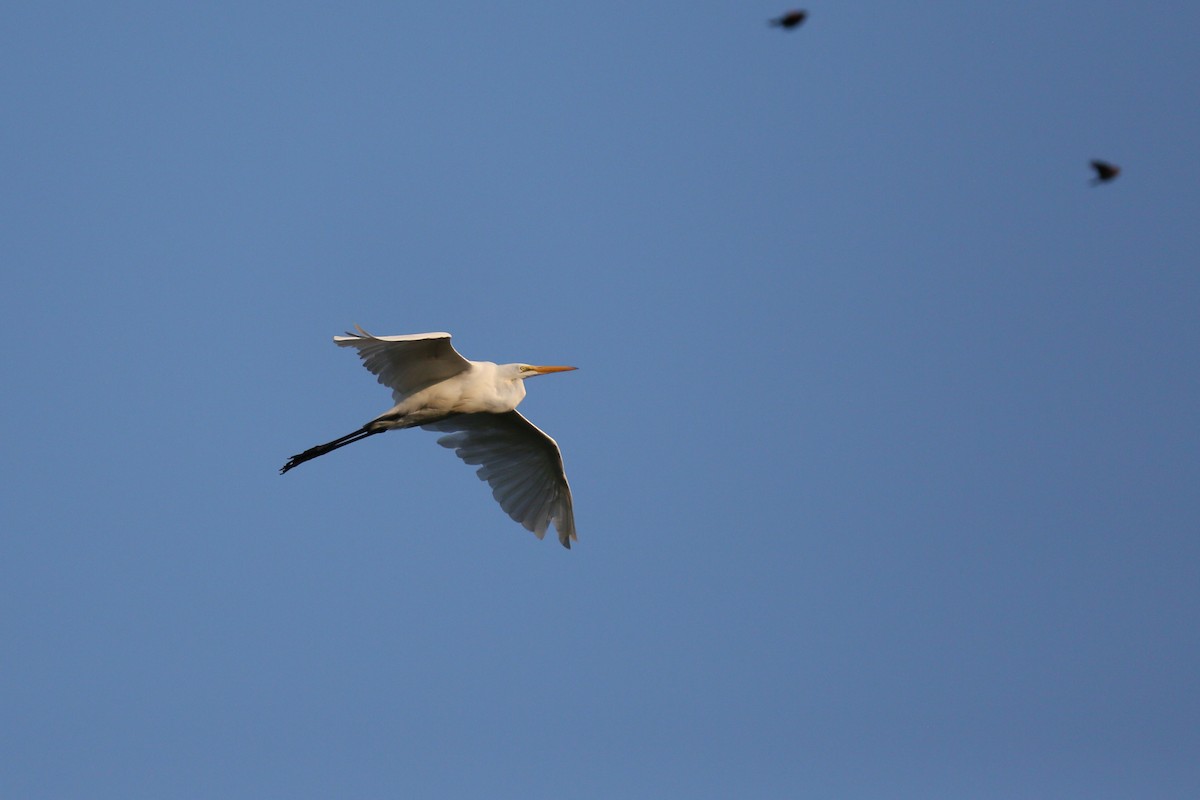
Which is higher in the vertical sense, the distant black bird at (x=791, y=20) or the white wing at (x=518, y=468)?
the distant black bird at (x=791, y=20)

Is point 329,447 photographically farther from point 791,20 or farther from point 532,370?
point 791,20

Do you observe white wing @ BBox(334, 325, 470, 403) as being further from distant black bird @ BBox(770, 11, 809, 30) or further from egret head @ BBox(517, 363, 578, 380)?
distant black bird @ BBox(770, 11, 809, 30)

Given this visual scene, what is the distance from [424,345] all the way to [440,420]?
64.9 inches

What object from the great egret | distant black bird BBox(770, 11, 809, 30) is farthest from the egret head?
distant black bird BBox(770, 11, 809, 30)

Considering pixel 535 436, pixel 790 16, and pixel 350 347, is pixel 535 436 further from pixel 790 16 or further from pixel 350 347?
pixel 790 16

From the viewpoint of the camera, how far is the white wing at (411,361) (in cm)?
1103

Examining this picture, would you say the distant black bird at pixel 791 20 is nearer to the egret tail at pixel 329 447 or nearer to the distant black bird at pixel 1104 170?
the distant black bird at pixel 1104 170

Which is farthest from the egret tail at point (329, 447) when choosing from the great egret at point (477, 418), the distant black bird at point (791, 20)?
the distant black bird at point (791, 20)

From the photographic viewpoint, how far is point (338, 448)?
40.2 ft

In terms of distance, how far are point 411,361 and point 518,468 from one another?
89.6 inches

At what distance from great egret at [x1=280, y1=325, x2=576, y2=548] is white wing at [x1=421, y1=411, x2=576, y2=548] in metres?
0.01

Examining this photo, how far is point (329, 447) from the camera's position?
1223 cm

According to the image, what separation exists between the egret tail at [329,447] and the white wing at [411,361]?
0.41 metres

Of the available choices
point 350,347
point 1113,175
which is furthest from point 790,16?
point 350,347
